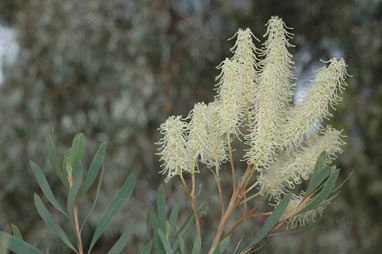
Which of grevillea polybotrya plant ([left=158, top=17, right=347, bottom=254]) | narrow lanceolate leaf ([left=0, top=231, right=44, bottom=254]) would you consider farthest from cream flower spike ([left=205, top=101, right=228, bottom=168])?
narrow lanceolate leaf ([left=0, top=231, right=44, bottom=254])

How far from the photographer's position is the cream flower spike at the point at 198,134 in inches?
12.7

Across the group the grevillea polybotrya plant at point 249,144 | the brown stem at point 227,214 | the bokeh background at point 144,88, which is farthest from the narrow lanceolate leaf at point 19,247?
the bokeh background at point 144,88

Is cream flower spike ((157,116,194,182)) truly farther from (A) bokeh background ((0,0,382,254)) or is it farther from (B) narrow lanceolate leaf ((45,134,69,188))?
(A) bokeh background ((0,0,382,254))

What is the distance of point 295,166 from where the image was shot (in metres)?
0.33

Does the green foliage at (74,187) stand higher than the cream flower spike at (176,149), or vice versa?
the cream flower spike at (176,149)

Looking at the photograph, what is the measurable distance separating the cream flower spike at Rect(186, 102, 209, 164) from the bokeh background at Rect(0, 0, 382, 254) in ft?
3.47

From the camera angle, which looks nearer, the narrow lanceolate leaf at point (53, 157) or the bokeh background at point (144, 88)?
the narrow lanceolate leaf at point (53, 157)

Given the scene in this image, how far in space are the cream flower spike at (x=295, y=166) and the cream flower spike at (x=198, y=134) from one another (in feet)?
0.15

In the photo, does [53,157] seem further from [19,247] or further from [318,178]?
[318,178]

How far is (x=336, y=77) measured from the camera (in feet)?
1.07

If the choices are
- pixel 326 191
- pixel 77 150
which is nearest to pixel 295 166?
pixel 326 191

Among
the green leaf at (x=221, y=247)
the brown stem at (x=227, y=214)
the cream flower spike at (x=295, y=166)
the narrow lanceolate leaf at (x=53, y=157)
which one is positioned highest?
the cream flower spike at (x=295, y=166)

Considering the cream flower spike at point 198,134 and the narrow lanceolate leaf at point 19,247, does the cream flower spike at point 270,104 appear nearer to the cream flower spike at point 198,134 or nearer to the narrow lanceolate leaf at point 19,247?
the cream flower spike at point 198,134

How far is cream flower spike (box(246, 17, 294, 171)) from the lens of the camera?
309 mm
